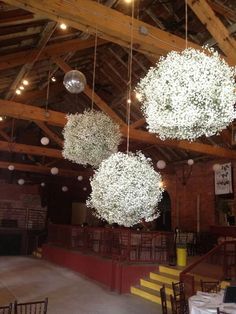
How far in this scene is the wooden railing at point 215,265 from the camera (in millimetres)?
5672

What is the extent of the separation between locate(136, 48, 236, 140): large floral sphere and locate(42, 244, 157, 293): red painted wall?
5.93m

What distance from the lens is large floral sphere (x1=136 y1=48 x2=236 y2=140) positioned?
2.73 m

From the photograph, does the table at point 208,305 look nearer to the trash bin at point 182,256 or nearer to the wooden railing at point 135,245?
the trash bin at point 182,256

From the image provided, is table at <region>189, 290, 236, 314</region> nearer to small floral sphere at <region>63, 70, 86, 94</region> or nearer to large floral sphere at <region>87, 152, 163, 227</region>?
large floral sphere at <region>87, 152, 163, 227</region>

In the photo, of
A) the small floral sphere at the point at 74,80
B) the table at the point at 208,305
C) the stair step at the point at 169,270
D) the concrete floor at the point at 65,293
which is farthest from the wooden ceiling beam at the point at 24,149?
the table at the point at 208,305

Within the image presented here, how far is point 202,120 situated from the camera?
9.34 ft

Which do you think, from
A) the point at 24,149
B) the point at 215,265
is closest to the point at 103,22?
the point at 215,265

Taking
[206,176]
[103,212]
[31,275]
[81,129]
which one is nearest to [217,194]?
[206,176]

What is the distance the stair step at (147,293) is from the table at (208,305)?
9.55 ft

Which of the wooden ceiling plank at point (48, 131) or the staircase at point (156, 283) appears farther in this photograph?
the wooden ceiling plank at point (48, 131)

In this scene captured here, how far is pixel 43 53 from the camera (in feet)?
22.9

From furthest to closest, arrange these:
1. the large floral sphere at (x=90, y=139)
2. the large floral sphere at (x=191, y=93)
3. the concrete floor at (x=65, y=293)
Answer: the concrete floor at (x=65, y=293)
the large floral sphere at (x=90, y=139)
the large floral sphere at (x=191, y=93)

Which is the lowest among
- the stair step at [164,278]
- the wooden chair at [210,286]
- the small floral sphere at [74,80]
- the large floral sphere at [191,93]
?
the stair step at [164,278]

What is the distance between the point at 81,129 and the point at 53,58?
3.10m
